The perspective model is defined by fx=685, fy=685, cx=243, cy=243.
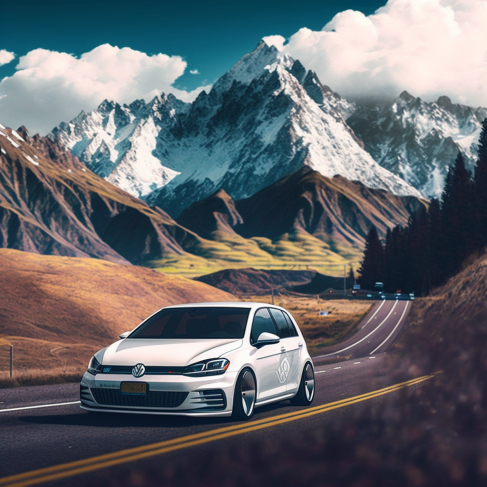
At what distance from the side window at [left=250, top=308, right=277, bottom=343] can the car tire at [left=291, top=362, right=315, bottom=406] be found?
1209 mm

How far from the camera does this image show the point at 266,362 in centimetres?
992

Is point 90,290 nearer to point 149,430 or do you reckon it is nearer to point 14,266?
point 14,266

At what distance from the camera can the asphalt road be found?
22.0 feet

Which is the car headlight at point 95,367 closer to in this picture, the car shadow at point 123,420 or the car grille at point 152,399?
the car grille at point 152,399

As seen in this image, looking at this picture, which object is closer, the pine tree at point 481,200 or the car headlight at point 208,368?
the car headlight at point 208,368

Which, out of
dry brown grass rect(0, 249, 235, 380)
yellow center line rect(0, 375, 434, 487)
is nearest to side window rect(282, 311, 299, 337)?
yellow center line rect(0, 375, 434, 487)

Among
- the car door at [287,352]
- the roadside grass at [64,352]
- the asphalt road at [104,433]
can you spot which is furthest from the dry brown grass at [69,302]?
the car door at [287,352]

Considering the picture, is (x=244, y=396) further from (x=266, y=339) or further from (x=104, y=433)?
(x=104, y=433)

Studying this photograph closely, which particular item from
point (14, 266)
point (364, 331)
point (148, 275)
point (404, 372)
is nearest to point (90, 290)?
point (14, 266)

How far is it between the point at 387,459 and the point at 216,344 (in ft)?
11.5

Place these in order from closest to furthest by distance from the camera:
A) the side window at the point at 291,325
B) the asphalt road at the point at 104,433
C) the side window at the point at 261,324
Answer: the asphalt road at the point at 104,433
the side window at the point at 261,324
the side window at the point at 291,325

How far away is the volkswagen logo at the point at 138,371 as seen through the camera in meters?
8.85

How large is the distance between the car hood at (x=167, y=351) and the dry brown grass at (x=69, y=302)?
26.7 metres

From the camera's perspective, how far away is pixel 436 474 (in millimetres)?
5938
